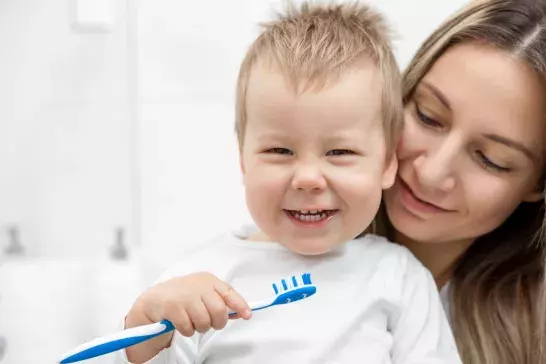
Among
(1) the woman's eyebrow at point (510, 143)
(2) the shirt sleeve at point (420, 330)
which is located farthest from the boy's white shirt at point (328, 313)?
(1) the woman's eyebrow at point (510, 143)

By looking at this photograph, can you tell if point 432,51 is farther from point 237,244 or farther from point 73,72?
point 73,72

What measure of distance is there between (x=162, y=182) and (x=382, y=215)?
664 mm

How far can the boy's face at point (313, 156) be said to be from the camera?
0.77m

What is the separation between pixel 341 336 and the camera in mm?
823

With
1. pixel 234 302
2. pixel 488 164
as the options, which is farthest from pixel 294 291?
pixel 488 164

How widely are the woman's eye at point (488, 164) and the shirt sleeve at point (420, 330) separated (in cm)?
19

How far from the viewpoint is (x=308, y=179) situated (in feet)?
2.52

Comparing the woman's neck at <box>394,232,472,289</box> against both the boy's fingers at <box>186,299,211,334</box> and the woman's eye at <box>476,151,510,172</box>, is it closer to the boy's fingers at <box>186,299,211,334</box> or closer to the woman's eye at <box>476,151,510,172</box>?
→ the woman's eye at <box>476,151,510,172</box>

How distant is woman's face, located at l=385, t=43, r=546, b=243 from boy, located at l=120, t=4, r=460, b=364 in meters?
0.07

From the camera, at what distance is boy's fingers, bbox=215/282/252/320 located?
69 centimetres

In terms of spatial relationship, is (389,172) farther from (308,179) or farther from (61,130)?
(61,130)

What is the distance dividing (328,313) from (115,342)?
301 mm

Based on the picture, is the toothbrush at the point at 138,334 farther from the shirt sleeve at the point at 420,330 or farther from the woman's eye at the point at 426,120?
the woman's eye at the point at 426,120

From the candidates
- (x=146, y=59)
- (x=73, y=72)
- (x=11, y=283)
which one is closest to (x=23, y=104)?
(x=73, y=72)
